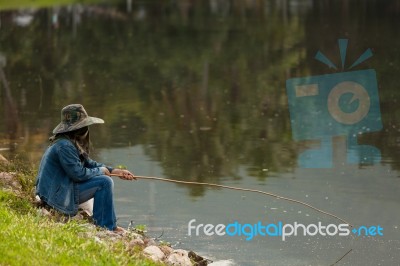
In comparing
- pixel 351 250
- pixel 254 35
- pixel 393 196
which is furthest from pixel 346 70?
pixel 351 250

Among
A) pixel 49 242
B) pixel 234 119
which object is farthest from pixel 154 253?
pixel 234 119

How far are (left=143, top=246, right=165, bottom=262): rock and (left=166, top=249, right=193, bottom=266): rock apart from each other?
0.10m

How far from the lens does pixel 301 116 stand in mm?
22141

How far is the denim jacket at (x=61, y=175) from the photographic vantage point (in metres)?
11.2

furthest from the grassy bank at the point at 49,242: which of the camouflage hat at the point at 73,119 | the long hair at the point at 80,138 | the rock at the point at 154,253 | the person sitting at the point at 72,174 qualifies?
the camouflage hat at the point at 73,119

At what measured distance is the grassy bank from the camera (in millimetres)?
8777

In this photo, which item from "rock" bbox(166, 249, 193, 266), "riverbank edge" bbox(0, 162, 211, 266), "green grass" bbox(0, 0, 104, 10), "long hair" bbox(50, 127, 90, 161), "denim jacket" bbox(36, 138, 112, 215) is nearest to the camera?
"riverbank edge" bbox(0, 162, 211, 266)

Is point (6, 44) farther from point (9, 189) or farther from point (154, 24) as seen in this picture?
point (9, 189)

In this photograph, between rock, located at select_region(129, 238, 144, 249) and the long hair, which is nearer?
rock, located at select_region(129, 238, 144, 249)

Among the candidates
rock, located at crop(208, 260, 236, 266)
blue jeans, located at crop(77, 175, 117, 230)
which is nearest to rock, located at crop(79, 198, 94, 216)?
blue jeans, located at crop(77, 175, 117, 230)

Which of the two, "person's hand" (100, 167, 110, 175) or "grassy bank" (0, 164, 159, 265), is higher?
"person's hand" (100, 167, 110, 175)

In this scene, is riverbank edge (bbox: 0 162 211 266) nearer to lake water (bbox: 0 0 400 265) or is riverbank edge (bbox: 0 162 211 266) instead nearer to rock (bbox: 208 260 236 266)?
rock (bbox: 208 260 236 266)

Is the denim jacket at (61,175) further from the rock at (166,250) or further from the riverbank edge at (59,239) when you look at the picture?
the rock at (166,250)

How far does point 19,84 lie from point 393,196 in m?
16.6
